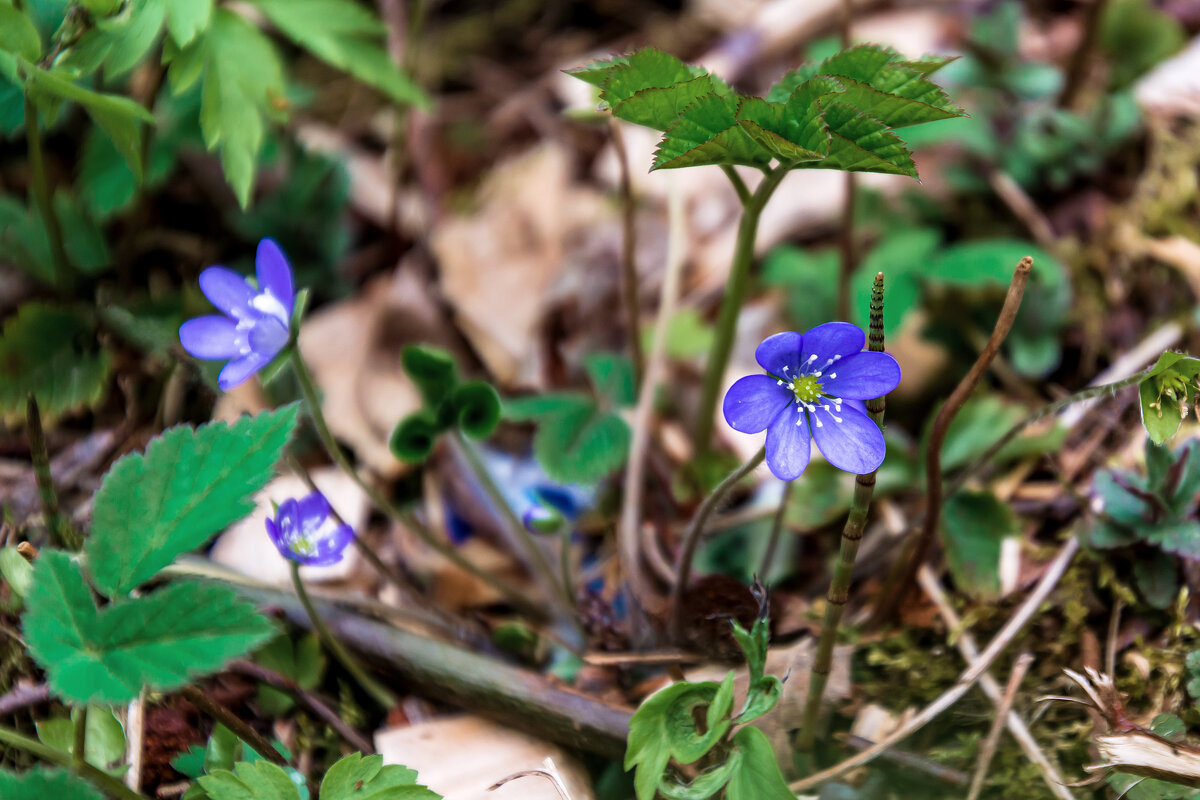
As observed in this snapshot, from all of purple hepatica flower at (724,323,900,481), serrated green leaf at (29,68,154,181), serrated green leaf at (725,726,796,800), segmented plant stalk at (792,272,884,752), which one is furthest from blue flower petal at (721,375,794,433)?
serrated green leaf at (29,68,154,181)

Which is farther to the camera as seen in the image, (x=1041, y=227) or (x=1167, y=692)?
(x=1041, y=227)

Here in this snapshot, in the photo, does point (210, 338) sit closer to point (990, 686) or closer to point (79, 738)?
point (79, 738)

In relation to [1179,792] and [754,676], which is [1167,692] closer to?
[1179,792]

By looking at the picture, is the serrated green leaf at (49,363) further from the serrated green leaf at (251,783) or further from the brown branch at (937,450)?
the brown branch at (937,450)

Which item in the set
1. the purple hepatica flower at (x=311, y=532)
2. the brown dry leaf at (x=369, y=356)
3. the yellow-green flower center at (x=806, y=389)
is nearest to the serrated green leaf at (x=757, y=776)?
the yellow-green flower center at (x=806, y=389)

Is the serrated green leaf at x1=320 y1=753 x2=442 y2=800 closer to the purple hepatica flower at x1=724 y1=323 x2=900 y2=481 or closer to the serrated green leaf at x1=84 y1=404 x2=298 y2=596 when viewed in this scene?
the serrated green leaf at x1=84 y1=404 x2=298 y2=596

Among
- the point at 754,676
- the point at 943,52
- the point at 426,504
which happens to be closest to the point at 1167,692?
the point at 754,676
